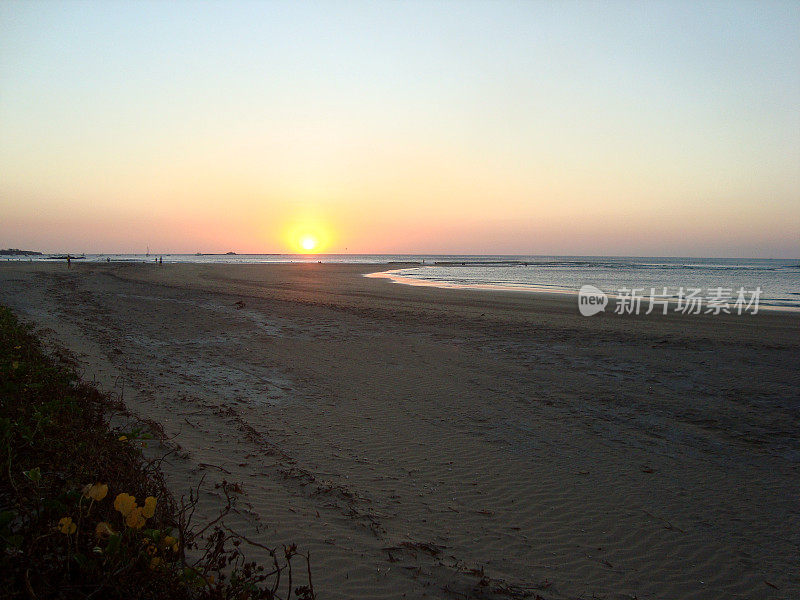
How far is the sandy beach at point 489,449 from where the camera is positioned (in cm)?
381

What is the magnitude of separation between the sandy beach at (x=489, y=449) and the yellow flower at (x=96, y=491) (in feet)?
5.12

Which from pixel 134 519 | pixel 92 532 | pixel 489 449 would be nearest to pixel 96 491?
pixel 92 532

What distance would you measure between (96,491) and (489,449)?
484 centimetres

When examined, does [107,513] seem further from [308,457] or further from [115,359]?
[115,359]

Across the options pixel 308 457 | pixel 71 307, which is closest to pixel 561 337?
pixel 308 457

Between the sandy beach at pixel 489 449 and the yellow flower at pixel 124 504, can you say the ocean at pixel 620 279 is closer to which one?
the sandy beach at pixel 489 449

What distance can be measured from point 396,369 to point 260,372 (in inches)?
115

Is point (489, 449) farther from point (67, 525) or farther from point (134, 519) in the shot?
point (67, 525)

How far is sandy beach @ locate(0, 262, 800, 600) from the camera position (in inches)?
150

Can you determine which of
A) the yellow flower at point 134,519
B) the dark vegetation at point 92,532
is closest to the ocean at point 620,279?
the dark vegetation at point 92,532

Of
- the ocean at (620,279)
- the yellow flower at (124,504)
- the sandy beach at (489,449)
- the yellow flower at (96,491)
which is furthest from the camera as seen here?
the ocean at (620,279)

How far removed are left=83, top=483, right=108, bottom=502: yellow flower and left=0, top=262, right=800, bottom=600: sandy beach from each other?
5.12 ft

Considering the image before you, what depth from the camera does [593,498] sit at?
507cm

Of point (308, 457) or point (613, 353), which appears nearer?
point (308, 457)
